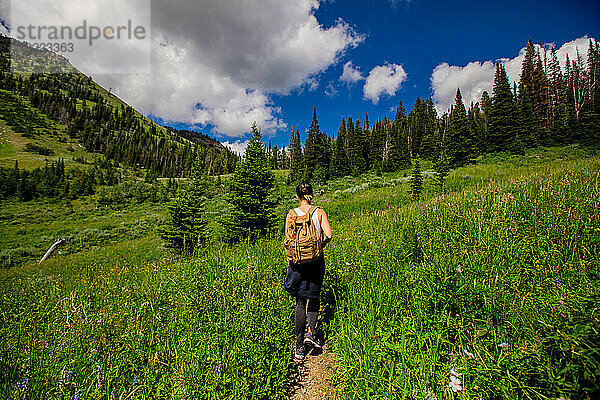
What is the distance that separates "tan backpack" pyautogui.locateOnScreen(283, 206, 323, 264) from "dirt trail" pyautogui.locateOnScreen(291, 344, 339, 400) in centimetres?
132

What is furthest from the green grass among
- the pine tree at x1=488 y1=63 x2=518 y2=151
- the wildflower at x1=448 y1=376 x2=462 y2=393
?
the pine tree at x1=488 y1=63 x2=518 y2=151

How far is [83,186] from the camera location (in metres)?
50.2

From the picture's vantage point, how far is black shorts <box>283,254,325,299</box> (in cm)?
334

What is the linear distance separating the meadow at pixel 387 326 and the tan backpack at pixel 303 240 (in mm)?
1009

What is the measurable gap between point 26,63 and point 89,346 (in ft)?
1028

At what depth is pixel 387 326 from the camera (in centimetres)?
279

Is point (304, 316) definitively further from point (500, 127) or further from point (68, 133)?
point (68, 133)

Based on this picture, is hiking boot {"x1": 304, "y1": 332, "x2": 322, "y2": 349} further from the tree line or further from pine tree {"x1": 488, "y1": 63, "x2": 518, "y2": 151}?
pine tree {"x1": 488, "y1": 63, "x2": 518, "y2": 151}

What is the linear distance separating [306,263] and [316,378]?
1.37 metres

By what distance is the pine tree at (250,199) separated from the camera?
11141 millimetres

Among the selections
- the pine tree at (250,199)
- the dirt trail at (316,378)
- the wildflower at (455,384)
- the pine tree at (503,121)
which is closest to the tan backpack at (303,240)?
the dirt trail at (316,378)

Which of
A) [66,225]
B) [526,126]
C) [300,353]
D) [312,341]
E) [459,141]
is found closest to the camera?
[300,353]

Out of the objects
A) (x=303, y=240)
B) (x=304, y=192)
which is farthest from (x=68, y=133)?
(x=303, y=240)

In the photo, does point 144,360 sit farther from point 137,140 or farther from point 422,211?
point 137,140
